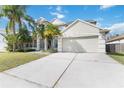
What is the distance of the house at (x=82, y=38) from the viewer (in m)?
16.1

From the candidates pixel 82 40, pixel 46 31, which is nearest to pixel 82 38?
pixel 82 40

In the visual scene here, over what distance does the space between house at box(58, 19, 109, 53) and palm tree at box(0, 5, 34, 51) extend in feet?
20.8

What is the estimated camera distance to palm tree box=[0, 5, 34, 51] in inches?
707

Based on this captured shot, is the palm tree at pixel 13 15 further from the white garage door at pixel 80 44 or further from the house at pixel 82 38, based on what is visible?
the white garage door at pixel 80 44

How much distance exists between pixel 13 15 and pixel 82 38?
9874 mm

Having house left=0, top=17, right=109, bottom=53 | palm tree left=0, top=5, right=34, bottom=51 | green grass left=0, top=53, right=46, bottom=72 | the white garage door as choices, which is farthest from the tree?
green grass left=0, top=53, right=46, bottom=72

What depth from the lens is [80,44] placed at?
1727 cm

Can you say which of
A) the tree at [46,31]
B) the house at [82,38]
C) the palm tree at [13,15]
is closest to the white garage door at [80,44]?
the house at [82,38]

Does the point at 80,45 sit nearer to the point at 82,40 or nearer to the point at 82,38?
the point at 82,40

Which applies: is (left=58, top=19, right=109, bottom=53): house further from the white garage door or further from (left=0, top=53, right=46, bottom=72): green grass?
(left=0, top=53, right=46, bottom=72): green grass
